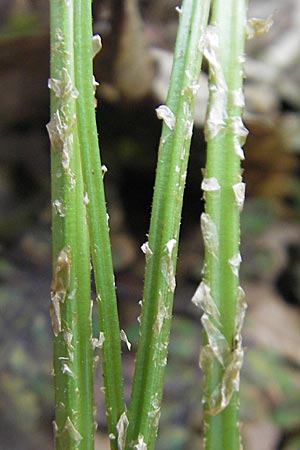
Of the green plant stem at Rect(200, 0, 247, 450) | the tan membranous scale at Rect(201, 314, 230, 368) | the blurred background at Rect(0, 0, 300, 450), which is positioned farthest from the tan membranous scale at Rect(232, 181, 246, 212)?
the blurred background at Rect(0, 0, 300, 450)

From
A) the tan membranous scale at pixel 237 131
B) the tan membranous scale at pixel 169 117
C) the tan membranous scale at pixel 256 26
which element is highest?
the tan membranous scale at pixel 256 26

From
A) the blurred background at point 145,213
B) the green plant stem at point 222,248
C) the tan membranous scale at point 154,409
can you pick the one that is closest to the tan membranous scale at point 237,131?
the green plant stem at point 222,248

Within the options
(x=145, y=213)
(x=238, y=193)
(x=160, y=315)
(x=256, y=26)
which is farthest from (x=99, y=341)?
(x=145, y=213)

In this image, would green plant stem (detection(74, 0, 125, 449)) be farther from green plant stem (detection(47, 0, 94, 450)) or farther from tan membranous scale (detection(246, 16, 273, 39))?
tan membranous scale (detection(246, 16, 273, 39))

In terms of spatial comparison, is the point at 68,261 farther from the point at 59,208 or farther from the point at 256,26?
the point at 256,26

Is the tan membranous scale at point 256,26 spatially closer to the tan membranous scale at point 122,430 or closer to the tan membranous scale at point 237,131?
the tan membranous scale at point 237,131

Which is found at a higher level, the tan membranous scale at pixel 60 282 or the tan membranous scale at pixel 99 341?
the tan membranous scale at pixel 60 282

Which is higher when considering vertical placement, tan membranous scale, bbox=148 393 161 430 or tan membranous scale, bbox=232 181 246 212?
A: tan membranous scale, bbox=232 181 246 212

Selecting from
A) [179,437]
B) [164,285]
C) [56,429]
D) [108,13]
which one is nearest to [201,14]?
[164,285]
